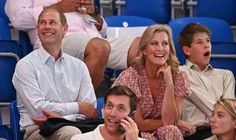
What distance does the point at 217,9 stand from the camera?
5910 millimetres

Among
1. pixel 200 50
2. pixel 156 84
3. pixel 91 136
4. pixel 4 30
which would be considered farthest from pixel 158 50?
pixel 4 30

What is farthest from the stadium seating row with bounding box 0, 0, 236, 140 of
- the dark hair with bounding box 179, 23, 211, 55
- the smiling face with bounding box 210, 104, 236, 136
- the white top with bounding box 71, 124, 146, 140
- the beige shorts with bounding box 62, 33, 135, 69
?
the smiling face with bounding box 210, 104, 236, 136

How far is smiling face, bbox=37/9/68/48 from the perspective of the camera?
166 inches

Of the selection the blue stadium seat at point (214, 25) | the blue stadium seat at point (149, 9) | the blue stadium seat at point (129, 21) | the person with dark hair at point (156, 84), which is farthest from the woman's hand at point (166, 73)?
the blue stadium seat at point (149, 9)

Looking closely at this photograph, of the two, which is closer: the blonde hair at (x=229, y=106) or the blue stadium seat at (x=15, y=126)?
the blonde hair at (x=229, y=106)

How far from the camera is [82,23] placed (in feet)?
16.5

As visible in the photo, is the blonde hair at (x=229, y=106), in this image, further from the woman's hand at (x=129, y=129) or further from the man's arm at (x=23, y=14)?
the man's arm at (x=23, y=14)

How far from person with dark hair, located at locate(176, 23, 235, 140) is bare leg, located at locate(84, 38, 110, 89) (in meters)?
0.50

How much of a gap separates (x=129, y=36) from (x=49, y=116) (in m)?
1.30

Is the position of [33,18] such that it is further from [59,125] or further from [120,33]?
[59,125]

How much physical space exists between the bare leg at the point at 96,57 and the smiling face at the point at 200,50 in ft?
1.78

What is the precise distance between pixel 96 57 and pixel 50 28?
1.71 ft

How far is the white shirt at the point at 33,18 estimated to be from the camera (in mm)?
4848

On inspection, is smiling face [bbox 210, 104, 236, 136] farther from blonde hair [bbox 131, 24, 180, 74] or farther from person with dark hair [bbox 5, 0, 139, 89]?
person with dark hair [bbox 5, 0, 139, 89]
